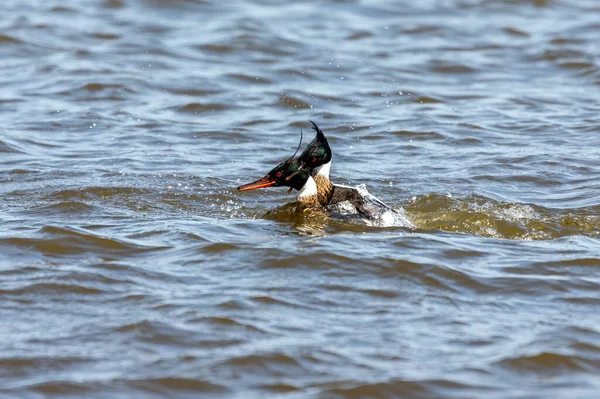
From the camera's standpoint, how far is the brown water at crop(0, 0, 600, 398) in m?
5.55

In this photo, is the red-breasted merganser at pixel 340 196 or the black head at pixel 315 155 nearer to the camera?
the red-breasted merganser at pixel 340 196

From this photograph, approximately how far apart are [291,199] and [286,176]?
1.17 m

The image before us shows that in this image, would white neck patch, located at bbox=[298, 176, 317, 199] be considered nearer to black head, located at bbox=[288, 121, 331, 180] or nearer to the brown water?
black head, located at bbox=[288, 121, 331, 180]

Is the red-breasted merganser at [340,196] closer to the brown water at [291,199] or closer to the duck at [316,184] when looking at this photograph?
the duck at [316,184]

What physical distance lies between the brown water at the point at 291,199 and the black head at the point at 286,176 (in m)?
0.30

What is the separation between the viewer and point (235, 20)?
17594 millimetres

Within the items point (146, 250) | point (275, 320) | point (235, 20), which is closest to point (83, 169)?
point (146, 250)

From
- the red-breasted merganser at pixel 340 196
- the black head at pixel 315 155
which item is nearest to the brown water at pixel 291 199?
the red-breasted merganser at pixel 340 196

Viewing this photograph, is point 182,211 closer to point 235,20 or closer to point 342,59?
point 342,59

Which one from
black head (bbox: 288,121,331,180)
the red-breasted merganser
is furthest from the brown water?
black head (bbox: 288,121,331,180)

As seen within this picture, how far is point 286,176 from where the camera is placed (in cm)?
873

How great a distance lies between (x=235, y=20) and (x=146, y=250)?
1070 centimetres

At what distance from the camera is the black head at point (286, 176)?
28.5 feet

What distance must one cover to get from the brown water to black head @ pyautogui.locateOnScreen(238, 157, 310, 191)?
30 centimetres
